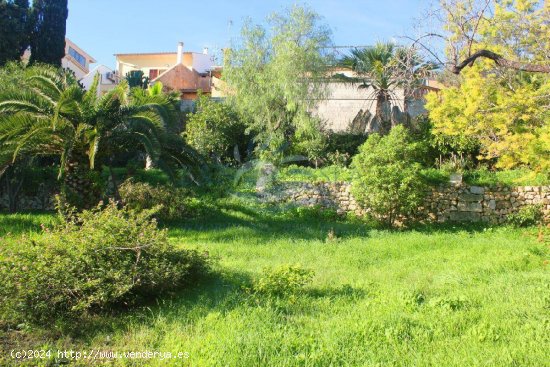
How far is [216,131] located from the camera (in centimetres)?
2123

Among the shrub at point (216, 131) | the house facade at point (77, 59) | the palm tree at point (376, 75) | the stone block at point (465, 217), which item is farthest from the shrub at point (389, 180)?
the house facade at point (77, 59)

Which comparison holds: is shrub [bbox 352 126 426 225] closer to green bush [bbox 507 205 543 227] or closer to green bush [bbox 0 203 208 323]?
green bush [bbox 507 205 543 227]

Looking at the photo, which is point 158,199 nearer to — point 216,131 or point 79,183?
point 79,183

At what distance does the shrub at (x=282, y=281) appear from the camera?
6.86 metres

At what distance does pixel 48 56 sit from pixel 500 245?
Result: 81.3ft

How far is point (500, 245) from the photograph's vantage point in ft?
37.2

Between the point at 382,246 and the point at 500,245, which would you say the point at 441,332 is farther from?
the point at 500,245

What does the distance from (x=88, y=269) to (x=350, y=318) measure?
10.5 feet

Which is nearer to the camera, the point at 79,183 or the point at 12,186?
the point at 79,183

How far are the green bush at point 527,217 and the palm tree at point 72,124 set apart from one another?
9860mm

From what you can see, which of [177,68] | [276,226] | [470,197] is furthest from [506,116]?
[177,68]

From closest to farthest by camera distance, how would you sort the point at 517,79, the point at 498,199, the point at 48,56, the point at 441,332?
1. the point at 441,332
2. the point at 517,79
3. the point at 498,199
4. the point at 48,56

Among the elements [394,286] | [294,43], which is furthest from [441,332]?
[294,43]

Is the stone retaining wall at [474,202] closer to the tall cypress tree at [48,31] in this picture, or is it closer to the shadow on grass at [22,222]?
the shadow on grass at [22,222]
